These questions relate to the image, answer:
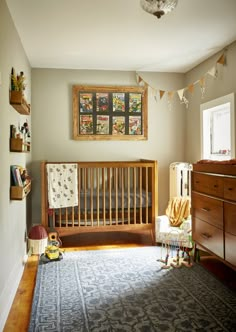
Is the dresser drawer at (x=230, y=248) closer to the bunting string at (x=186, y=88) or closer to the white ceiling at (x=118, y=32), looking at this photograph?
the white ceiling at (x=118, y=32)

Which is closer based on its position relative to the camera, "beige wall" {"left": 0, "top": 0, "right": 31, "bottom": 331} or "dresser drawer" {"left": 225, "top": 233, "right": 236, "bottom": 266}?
"beige wall" {"left": 0, "top": 0, "right": 31, "bottom": 331}

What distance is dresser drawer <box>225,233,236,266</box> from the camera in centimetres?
237

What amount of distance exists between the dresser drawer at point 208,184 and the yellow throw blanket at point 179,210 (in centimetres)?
63

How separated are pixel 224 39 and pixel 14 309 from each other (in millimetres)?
3004

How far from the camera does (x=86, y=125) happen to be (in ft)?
14.0

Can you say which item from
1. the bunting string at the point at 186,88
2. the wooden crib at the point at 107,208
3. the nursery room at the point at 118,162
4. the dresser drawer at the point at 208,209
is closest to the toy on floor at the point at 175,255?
the nursery room at the point at 118,162

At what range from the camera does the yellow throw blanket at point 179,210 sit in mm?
3750

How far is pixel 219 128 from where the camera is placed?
3.77 meters

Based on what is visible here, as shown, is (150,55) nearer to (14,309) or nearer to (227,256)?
(227,256)

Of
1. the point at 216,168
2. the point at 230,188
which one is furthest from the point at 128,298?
the point at 216,168

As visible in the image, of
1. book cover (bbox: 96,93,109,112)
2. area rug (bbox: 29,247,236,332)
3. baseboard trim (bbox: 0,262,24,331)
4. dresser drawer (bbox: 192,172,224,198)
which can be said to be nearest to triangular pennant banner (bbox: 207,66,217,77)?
dresser drawer (bbox: 192,172,224,198)

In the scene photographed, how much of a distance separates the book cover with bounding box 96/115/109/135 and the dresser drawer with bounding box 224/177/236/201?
2.16 metres

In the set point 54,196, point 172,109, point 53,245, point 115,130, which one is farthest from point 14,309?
point 172,109

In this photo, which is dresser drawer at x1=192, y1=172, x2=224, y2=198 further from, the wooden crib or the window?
the wooden crib
